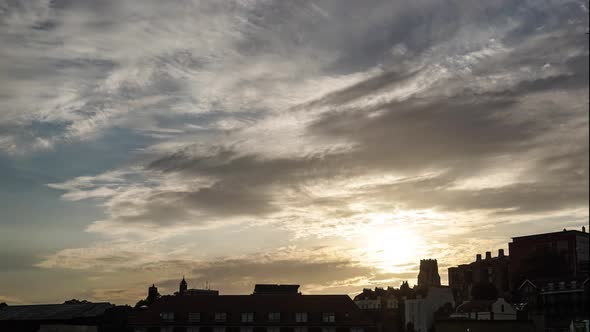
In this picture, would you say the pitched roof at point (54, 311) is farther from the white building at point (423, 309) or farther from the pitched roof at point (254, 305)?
the white building at point (423, 309)

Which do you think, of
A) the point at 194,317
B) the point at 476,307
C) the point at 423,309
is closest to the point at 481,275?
the point at 423,309

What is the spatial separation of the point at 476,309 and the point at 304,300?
3892 cm

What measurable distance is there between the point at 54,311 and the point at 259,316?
145 ft

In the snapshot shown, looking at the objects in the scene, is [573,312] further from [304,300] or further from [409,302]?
[304,300]

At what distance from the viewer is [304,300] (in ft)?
396

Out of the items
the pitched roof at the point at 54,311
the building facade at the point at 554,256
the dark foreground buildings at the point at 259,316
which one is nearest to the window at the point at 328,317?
the dark foreground buildings at the point at 259,316

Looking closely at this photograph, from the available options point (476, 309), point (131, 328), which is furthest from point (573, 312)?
point (131, 328)

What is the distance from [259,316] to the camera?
11756 centimetres

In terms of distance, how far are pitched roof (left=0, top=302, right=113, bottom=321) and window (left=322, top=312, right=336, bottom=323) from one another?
4446 centimetres

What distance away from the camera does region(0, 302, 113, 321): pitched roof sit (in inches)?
4914

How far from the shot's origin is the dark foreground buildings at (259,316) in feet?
380

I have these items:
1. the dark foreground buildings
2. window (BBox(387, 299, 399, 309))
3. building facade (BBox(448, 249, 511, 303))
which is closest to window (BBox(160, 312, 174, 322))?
the dark foreground buildings

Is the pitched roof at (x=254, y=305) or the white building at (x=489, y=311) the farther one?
the white building at (x=489, y=311)

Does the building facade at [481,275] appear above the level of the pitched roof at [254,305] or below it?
above
